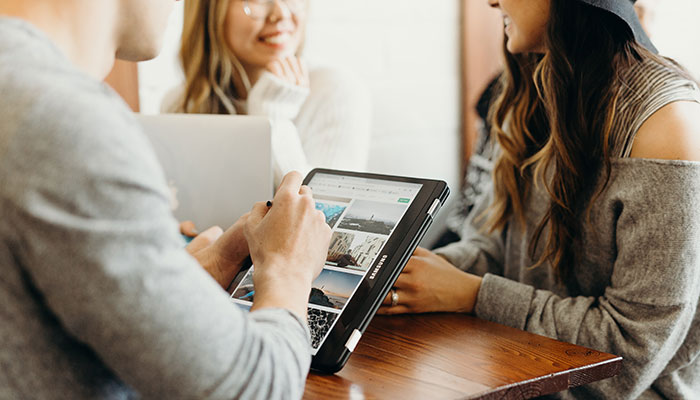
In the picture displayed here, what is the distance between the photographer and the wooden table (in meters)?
0.66

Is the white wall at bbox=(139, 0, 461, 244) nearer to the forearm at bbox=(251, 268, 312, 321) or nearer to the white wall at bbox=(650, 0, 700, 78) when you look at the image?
the white wall at bbox=(650, 0, 700, 78)

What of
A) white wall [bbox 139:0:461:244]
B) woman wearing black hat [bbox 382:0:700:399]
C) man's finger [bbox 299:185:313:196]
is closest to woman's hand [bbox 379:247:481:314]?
woman wearing black hat [bbox 382:0:700:399]

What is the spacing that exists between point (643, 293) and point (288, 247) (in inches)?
20.0

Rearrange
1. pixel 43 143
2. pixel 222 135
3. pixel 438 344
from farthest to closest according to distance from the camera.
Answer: pixel 222 135 < pixel 438 344 < pixel 43 143

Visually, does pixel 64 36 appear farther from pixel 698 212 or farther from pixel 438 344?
pixel 698 212

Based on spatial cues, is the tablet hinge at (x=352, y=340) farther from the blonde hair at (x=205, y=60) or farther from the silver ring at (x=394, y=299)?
the blonde hair at (x=205, y=60)

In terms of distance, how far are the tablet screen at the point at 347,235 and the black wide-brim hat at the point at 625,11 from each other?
372 mm

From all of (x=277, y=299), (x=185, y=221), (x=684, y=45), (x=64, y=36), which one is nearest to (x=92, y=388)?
(x=277, y=299)

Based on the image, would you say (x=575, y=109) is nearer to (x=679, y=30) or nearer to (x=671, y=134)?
(x=671, y=134)

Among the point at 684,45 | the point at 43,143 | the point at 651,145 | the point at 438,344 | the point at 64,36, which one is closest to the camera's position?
the point at 43,143

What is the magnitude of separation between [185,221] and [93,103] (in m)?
0.71

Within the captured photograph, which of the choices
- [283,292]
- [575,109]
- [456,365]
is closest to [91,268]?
[283,292]

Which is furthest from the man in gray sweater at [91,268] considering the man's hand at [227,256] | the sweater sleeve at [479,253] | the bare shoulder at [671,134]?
the sweater sleeve at [479,253]

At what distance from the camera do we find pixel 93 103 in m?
0.46
